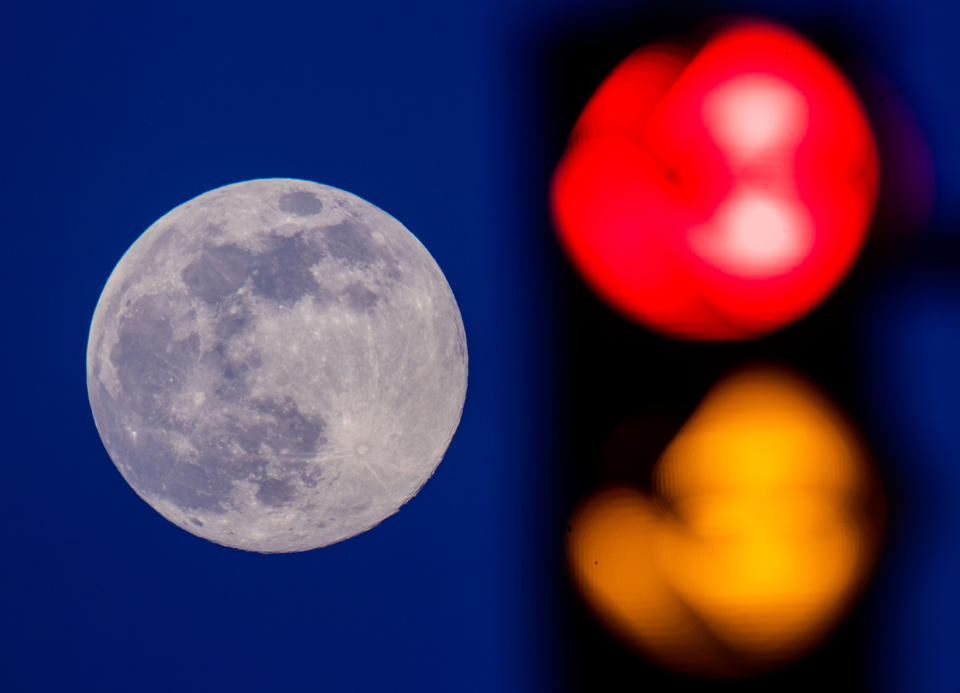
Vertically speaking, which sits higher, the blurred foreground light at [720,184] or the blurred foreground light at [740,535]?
the blurred foreground light at [720,184]

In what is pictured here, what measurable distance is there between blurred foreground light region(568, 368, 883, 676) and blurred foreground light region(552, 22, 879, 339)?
0.24 meters

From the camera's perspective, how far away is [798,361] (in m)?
1.65

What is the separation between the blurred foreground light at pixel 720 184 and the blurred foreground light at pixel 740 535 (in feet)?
0.78

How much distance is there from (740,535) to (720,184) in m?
0.89

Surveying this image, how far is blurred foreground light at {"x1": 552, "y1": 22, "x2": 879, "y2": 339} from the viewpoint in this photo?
164cm

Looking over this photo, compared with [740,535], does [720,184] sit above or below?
above

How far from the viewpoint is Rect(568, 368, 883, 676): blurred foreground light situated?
1671 mm

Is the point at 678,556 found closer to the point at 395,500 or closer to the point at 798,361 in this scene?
the point at 798,361

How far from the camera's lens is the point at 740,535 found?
174 centimetres

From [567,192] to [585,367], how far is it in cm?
43

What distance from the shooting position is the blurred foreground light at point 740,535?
1671mm

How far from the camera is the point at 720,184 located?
1.70 metres

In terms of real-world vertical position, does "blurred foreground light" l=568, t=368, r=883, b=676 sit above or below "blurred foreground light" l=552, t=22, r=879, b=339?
below

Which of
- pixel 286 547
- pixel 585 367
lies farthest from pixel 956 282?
pixel 286 547
